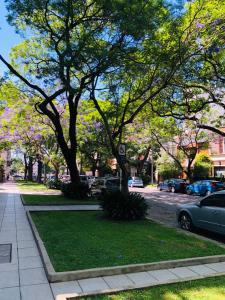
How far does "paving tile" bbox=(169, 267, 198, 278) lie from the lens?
20.8 ft

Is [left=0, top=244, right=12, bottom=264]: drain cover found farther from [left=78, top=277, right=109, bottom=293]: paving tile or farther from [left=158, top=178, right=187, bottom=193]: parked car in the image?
[left=158, top=178, right=187, bottom=193]: parked car

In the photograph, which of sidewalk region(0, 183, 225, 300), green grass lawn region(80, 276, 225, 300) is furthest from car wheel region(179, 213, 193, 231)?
green grass lawn region(80, 276, 225, 300)

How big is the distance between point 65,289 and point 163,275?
6.04 ft

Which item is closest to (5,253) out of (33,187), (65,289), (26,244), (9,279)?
(26,244)

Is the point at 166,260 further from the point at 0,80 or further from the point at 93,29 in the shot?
the point at 0,80

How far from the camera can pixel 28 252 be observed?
7.80 metres

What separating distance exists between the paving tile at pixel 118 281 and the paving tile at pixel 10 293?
4.90 ft

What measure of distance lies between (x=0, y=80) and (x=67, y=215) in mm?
7411

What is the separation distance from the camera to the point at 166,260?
22.9 ft

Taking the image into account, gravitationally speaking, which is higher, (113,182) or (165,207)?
(113,182)

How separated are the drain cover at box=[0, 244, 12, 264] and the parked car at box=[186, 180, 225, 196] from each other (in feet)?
72.8

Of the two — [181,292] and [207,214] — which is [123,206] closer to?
[207,214]

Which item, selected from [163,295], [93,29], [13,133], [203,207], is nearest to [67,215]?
[203,207]

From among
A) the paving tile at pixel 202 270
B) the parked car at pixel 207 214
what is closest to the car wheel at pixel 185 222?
the parked car at pixel 207 214
